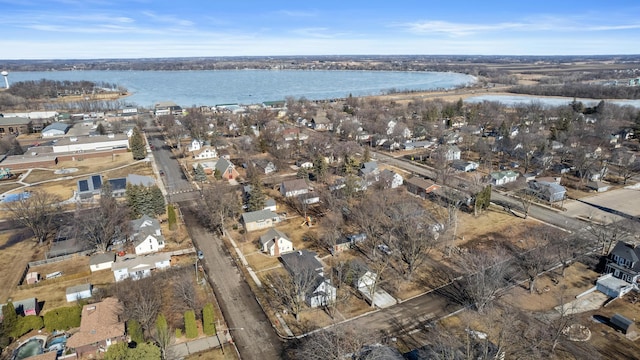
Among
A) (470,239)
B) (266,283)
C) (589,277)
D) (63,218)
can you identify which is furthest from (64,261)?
(589,277)

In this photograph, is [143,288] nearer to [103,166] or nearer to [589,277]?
[589,277]

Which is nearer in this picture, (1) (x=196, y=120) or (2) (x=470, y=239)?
(2) (x=470, y=239)

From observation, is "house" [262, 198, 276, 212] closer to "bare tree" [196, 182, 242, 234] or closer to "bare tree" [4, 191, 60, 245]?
"bare tree" [196, 182, 242, 234]

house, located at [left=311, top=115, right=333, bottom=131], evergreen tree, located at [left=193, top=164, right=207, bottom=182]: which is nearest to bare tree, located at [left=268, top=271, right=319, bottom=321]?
evergreen tree, located at [left=193, top=164, right=207, bottom=182]

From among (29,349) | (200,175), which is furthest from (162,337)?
(200,175)

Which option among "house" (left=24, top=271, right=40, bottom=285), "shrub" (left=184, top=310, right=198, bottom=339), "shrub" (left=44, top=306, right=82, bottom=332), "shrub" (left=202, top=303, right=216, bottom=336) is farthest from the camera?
"house" (left=24, top=271, right=40, bottom=285)

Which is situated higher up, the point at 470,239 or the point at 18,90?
the point at 18,90

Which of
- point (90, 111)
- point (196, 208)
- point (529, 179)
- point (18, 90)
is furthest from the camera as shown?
point (18, 90)

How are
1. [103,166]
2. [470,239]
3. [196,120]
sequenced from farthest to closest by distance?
[196,120], [103,166], [470,239]
